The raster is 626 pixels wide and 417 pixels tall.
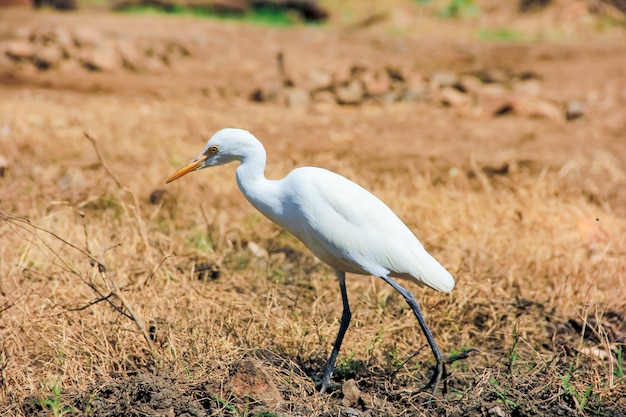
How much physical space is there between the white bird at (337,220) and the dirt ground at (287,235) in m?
0.50

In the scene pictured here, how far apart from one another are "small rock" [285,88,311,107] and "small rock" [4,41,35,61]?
349 cm

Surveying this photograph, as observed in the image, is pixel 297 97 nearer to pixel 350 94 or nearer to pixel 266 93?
pixel 266 93

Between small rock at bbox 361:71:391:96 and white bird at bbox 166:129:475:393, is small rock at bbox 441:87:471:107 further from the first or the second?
white bird at bbox 166:129:475:393

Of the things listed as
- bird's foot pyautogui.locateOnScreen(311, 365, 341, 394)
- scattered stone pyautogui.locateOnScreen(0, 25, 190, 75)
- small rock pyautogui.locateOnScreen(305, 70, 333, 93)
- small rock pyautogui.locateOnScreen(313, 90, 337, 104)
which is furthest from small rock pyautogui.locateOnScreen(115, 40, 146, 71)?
bird's foot pyautogui.locateOnScreen(311, 365, 341, 394)

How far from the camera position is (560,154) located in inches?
270

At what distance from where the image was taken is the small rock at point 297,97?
8.78 m

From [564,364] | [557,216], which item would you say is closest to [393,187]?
[557,216]

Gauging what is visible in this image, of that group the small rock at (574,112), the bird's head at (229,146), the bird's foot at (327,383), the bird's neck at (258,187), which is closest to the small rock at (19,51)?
the small rock at (574,112)

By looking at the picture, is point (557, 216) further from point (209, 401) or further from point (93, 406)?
point (93, 406)

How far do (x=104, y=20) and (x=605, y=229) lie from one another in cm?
925

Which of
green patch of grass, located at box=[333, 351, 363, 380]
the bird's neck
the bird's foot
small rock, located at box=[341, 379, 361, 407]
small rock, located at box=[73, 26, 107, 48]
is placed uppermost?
the bird's neck

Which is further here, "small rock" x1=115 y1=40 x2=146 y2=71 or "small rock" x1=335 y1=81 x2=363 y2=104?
"small rock" x1=115 y1=40 x2=146 y2=71

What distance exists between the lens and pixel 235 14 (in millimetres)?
14570

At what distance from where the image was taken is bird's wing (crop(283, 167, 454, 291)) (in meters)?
3.35
